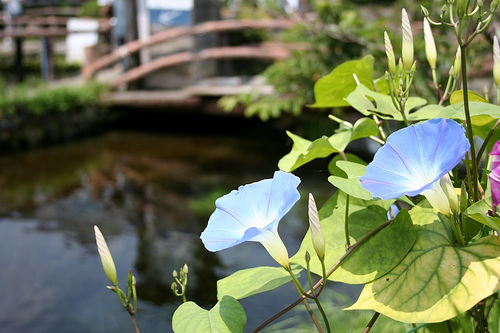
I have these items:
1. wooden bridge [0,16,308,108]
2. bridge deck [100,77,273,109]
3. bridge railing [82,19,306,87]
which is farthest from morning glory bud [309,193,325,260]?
bridge deck [100,77,273,109]

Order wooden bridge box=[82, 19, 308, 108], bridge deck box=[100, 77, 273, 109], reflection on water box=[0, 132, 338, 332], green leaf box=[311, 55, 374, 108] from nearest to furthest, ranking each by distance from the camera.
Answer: green leaf box=[311, 55, 374, 108]
reflection on water box=[0, 132, 338, 332]
wooden bridge box=[82, 19, 308, 108]
bridge deck box=[100, 77, 273, 109]

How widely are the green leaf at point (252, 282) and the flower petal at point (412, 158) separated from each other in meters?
0.10

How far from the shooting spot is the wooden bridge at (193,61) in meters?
4.73

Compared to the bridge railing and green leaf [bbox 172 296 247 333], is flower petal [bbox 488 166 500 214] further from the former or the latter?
the bridge railing

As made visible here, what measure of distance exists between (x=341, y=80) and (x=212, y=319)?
0.31 meters

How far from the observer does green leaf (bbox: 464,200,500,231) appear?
1.04 feet

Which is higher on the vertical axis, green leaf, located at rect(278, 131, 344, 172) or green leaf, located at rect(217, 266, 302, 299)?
green leaf, located at rect(278, 131, 344, 172)

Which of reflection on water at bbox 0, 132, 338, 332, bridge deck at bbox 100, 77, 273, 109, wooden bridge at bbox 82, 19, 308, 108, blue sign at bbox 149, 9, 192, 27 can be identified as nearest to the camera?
reflection on water at bbox 0, 132, 338, 332

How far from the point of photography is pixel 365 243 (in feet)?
1.30

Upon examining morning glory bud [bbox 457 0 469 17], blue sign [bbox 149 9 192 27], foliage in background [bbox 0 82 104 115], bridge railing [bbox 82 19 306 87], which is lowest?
foliage in background [bbox 0 82 104 115]

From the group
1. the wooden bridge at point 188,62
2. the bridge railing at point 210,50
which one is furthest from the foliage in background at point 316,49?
the wooden bridge at point 188,62

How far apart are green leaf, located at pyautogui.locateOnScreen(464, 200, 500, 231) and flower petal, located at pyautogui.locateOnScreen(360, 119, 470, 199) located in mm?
34

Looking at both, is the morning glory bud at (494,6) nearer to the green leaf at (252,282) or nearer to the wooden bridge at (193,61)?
the green leaf at (252,282)

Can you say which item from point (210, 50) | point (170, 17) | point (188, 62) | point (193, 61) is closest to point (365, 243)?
point (210, 50)
